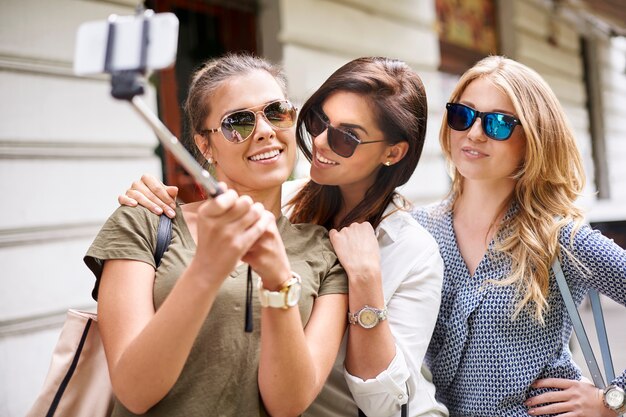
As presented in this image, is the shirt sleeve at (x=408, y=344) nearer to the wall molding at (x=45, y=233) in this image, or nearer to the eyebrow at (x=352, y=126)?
the eyebrow at (x=352, y=126)

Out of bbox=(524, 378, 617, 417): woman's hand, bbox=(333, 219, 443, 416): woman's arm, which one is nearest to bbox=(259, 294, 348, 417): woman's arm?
bbox=(333, 219, 443, 416): woman's arm

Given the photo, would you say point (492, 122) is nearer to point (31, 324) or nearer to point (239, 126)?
point (239, 126)

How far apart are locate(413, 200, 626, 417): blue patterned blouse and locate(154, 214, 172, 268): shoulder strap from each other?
102 cm

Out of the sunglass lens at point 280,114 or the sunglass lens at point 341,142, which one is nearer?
the sunglass lens at point 280,114

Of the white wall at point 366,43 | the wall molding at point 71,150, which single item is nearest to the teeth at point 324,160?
the wall molding at point 71,150

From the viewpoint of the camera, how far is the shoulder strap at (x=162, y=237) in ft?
6.04

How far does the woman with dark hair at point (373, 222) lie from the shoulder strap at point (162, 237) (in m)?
0.06

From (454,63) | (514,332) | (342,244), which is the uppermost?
(342,244)

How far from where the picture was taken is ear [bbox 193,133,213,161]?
210 centimetres

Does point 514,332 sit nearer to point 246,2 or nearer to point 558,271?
point 558,271

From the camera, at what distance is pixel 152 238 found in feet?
6.07

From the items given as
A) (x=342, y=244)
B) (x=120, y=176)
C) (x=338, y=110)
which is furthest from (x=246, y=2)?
(x=342, y=244)

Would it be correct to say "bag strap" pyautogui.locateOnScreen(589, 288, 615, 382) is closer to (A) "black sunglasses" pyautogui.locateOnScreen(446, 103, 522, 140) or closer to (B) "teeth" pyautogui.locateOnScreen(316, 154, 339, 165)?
(A) "black sunglasses" pyautogui.locateOnScreen(446, 103, 522, 140)

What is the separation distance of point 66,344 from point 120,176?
9.24 ft
